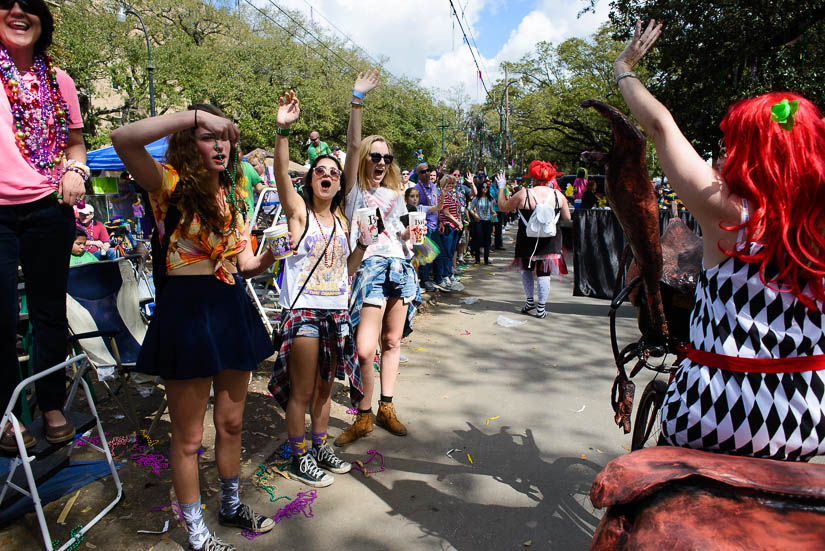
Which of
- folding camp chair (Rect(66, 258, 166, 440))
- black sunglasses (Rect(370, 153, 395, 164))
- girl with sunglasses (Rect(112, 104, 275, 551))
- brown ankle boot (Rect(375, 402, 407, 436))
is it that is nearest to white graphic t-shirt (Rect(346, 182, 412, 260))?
black sunglasses (Rect(370, 153, 395, 164))

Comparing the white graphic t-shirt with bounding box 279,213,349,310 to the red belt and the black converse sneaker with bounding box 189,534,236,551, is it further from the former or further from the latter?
the red belt

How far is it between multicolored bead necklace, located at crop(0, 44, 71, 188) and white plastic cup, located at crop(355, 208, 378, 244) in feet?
5.38

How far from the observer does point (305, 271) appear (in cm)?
322

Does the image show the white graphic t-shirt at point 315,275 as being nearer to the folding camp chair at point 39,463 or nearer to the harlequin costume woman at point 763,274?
the folding camp chair at point 39,463

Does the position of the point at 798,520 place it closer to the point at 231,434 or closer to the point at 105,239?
the point at 231,434

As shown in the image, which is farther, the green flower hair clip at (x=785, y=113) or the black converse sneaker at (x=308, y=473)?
the black converse sneaker at (x=308, y=473)

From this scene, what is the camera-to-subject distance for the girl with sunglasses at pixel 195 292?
237 cm

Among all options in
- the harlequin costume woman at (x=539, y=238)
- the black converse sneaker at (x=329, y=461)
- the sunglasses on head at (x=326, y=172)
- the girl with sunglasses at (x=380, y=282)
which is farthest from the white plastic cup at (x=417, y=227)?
the harlequin costume woman at (x=539, y=238)

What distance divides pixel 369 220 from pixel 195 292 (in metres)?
1.34

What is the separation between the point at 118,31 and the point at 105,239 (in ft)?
63.6

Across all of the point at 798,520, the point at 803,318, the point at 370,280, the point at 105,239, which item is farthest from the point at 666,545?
the point at 105,239

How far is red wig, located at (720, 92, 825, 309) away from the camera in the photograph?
1.43 meters

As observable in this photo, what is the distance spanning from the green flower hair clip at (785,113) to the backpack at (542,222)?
609 centimetres

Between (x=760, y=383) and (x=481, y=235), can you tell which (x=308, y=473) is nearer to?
(x=760, y=383)
